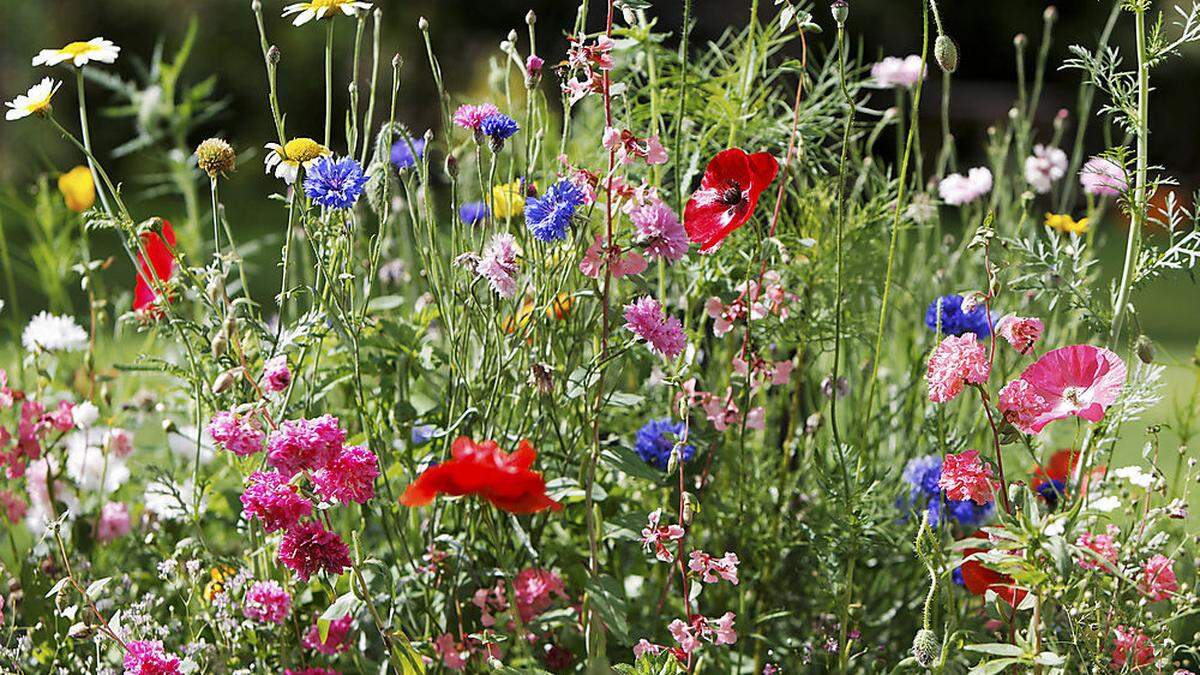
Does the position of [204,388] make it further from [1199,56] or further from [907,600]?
[1199,56]

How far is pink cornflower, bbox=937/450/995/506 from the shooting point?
94 centimetres

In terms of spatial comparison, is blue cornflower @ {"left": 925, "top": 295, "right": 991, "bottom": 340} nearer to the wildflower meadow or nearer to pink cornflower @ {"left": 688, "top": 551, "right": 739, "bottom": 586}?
the wildflower meadow

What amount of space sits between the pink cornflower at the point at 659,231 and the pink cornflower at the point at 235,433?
0.31m

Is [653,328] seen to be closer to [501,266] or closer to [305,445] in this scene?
[501,266]

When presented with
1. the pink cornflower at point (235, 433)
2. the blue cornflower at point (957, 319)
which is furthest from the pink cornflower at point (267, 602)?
the blue cornflower at point (957, 319)

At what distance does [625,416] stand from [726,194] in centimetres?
42

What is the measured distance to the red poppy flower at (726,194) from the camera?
3.30 ft

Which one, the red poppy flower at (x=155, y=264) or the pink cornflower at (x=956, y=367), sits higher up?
the red poppy flower at (x=155, y=264)

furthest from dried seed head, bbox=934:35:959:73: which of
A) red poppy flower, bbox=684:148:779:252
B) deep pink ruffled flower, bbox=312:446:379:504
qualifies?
deep pink ruffled flower, bbox=312:446:379:504

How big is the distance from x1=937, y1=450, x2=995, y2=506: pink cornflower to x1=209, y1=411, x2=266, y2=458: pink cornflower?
50cm

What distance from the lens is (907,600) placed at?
1300 mm

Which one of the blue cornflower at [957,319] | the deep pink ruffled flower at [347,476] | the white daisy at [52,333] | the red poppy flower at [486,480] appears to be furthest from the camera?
the white daisy at [52,333]

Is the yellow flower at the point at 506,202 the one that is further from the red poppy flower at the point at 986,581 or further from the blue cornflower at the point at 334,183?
the red poppy flower at the point at 986,581

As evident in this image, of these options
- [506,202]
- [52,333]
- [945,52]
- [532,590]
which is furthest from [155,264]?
[945,52]
